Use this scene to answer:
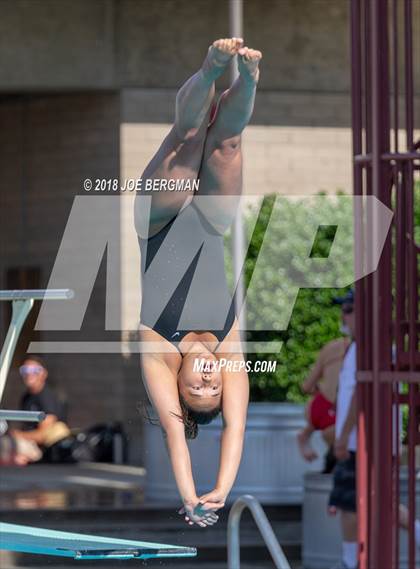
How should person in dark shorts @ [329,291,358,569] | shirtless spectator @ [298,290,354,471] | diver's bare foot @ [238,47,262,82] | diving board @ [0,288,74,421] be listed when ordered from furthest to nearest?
shirtless spectator @ [298,290,354,471]
person in dark shorts @ [329,291,358,569]
diving board @ [0,288,74,421]
diver's bare foot @ [238,47,262,82]

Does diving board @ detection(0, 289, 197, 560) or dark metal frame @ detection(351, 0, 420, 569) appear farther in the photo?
dark metal frame @ detection(351, 0, 420, 569)

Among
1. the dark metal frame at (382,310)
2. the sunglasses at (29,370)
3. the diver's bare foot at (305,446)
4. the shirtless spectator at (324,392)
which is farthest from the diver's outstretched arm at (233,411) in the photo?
the diver's bare foot at (305,446)

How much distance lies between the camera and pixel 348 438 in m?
7.20

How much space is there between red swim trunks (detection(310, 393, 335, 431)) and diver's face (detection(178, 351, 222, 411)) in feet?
21.0

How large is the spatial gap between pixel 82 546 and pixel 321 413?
21.4ft

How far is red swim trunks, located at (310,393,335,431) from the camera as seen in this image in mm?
8172

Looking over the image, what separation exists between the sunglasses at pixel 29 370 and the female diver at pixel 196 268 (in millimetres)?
449

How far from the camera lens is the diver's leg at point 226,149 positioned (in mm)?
1695

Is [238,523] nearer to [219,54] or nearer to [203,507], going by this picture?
[203,507]

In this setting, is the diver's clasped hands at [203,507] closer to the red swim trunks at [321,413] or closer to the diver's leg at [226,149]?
the diver's leg at [226,149]

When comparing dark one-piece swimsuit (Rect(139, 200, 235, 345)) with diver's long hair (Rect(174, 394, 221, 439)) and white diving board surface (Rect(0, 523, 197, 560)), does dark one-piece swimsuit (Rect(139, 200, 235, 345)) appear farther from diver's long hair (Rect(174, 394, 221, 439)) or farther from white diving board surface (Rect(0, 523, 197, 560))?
white diving board surface (Rect(0, 523, 197, 560))

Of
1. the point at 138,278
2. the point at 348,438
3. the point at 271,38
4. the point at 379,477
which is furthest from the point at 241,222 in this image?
the point at 271,38

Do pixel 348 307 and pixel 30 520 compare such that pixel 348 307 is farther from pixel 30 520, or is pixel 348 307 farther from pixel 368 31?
pixel 30 520

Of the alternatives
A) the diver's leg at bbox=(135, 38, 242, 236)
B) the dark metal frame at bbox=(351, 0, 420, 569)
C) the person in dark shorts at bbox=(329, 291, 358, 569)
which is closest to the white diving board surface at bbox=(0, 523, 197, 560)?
the diver's leg at bbox=(135, 38, 242, 236)
